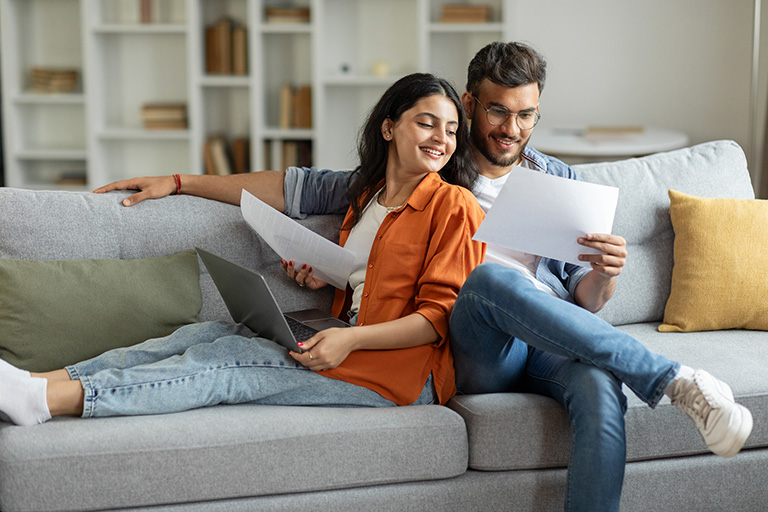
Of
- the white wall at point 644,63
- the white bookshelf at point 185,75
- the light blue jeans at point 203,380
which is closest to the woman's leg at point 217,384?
the light blue jeans at point 203,380

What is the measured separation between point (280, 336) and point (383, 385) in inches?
9.3

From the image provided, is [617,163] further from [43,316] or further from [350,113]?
[350,113]

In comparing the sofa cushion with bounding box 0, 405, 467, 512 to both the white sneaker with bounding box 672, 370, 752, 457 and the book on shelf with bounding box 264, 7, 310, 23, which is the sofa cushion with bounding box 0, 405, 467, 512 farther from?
the book on shelf with bounding box 264, 7, 310, 23

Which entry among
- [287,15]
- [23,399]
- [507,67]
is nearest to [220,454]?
[23,399]

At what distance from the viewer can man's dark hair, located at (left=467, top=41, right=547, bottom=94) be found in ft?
5.97

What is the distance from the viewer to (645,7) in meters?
3.89

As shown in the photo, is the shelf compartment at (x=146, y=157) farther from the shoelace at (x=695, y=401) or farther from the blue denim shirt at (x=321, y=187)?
the shoelace at (x=695, y=401)

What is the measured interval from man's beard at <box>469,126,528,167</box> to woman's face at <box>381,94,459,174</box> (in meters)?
0.14

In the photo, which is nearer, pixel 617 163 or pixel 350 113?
pixel 617 163

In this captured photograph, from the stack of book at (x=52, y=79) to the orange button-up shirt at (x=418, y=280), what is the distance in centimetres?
315

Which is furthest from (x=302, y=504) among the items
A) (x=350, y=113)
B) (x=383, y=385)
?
(x=350, y=113)

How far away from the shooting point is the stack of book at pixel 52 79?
162 inches

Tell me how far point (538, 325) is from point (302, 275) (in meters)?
0.64

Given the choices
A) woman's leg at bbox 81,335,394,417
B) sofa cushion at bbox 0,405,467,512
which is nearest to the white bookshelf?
woman's leg at bbox 81,335,394,417
